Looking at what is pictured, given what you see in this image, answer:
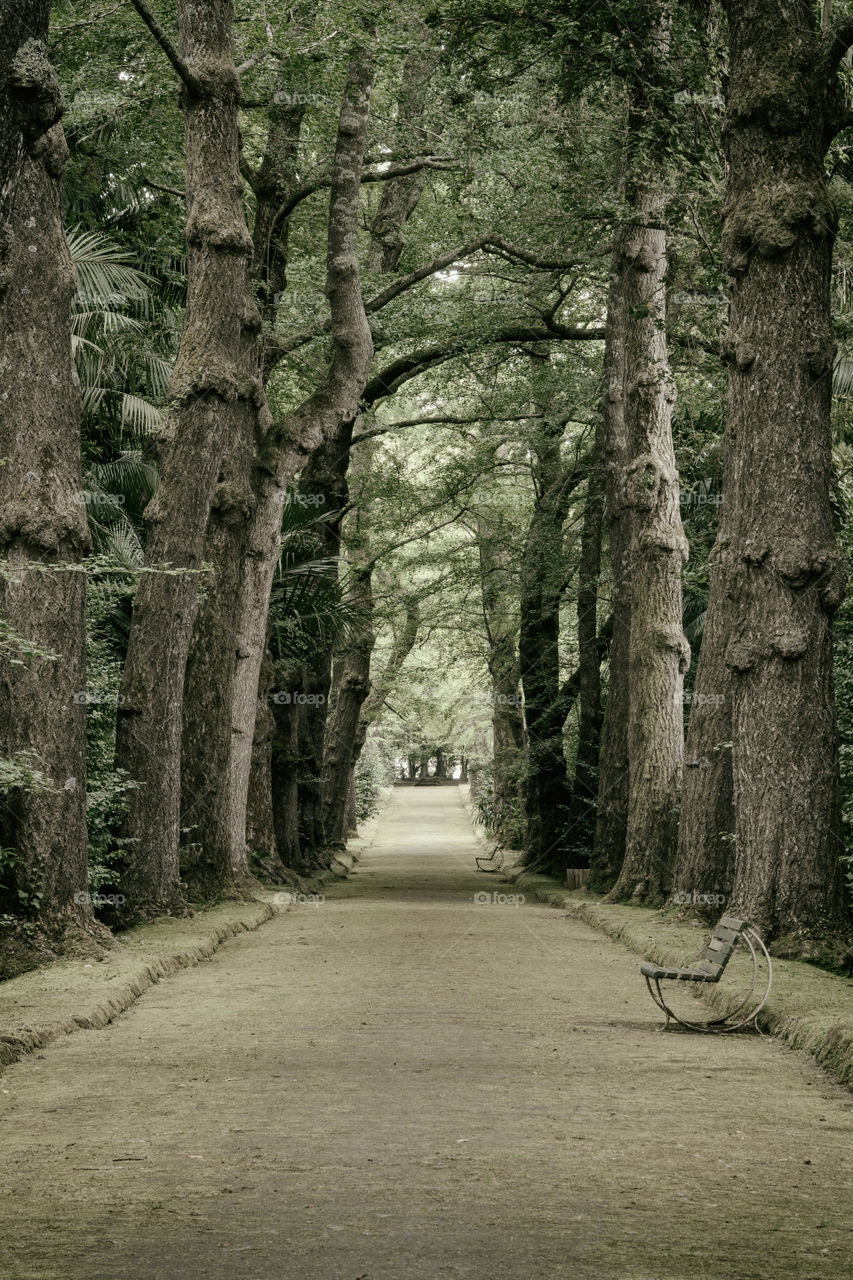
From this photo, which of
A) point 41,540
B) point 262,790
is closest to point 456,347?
point 262,790

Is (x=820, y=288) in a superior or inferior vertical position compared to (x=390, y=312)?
inferior

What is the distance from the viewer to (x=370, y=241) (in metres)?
26.2

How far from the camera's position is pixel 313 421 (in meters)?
17.9

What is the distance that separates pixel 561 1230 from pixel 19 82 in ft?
24.4

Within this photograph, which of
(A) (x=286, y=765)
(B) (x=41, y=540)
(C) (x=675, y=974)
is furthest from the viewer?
(A) (x=286, y=765)

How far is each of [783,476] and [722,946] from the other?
3802mm

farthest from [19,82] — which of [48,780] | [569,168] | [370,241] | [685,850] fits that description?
[370,241]

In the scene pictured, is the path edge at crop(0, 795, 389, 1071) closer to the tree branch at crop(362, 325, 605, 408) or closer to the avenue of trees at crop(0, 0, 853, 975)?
the avenue of trees at crop(0, 0, 853, 975)

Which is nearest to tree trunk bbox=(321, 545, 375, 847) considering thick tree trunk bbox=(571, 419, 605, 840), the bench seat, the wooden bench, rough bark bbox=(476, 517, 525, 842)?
rough bark bbox=(476, 517, 525, 842)

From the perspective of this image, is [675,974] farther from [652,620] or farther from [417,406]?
[417,406]

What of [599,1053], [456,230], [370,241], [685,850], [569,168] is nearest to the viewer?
[599,1053]

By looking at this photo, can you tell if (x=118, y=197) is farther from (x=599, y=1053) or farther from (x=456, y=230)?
(x=599, y=1053)

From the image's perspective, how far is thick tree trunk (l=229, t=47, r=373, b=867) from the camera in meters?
17.2

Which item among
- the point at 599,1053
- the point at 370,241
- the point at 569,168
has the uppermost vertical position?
the point at 370,241
